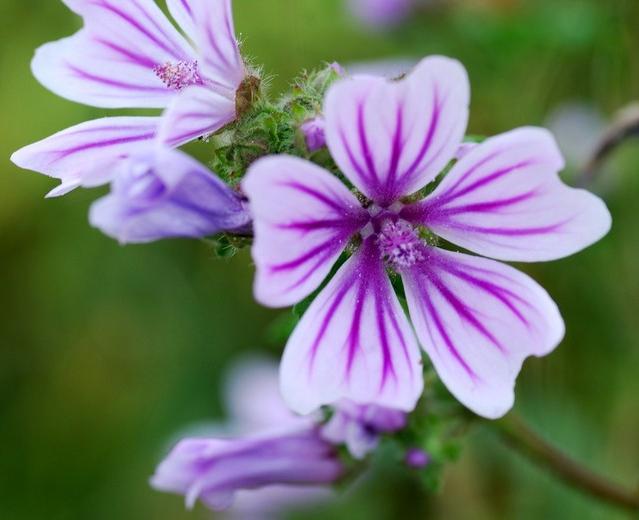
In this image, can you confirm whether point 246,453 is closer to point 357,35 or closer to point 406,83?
point 406,83

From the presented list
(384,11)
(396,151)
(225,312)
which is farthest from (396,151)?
(225,312)

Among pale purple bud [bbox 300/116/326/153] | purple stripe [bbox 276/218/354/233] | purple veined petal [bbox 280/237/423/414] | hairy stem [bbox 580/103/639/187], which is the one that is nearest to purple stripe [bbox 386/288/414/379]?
purple veined petal [bbox 280/237/423/414]

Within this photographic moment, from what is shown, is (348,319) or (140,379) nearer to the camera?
(348,319)

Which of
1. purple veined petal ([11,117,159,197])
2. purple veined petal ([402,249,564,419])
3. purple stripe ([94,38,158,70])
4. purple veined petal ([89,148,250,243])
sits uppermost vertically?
purple stripe ([94,38,158,70])

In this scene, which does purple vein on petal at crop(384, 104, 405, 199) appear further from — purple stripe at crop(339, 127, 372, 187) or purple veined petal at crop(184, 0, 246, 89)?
purple veined petal at crop(184, 0, 246, 89)

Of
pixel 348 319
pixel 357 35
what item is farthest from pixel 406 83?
pixel 357 35

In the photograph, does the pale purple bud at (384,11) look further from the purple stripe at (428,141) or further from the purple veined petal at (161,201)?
the purple veined petal at (161,201)
